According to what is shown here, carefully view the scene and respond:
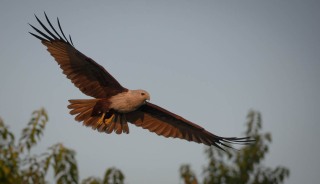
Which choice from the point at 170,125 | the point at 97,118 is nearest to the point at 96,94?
the point at 97,118

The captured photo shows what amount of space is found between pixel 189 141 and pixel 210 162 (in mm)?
733

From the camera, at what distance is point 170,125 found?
1141 cm

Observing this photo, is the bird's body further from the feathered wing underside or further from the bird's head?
the feathered wing underside

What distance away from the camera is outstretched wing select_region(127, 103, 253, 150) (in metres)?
11.0

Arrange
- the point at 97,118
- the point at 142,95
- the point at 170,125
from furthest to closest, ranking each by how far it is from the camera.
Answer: the point at 170,125 < the point at 97,118 < the point at 142,95

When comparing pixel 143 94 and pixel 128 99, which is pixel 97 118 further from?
pixel 143 94

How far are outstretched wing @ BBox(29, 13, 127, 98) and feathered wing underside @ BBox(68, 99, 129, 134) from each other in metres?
A: 0.26

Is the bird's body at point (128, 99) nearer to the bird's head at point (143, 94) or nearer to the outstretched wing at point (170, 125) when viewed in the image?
the bird's head at point (143, 94)

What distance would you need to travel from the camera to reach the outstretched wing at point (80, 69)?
966 cm

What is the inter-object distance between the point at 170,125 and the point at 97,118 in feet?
6.28

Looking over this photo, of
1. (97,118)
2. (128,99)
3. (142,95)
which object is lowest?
(97,118)

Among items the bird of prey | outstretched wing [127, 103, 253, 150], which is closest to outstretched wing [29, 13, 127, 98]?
the bird of prey

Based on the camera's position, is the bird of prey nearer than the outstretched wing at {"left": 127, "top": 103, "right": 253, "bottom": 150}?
Yes

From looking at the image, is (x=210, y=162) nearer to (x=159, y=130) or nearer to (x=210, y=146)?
(x=210, y=146)
